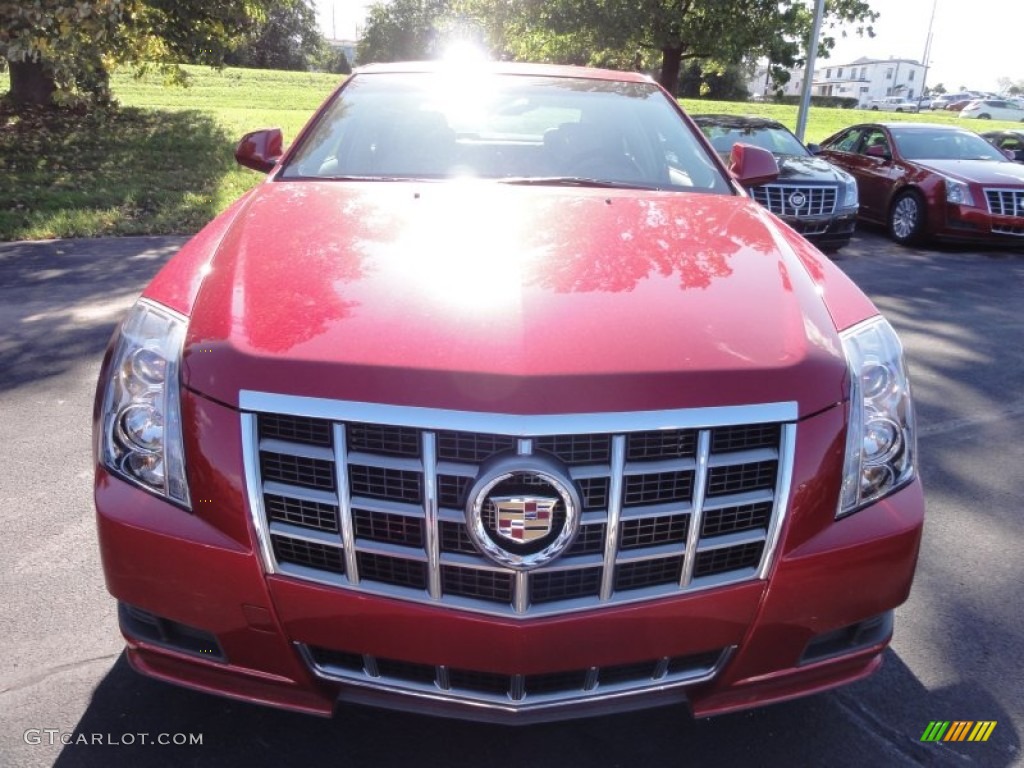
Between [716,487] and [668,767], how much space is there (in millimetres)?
824

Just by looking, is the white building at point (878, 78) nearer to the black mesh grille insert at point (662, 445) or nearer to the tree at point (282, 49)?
the tree at point (282, 49)

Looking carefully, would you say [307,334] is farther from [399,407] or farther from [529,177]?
[529,177]

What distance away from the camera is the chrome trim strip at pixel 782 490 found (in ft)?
6.49

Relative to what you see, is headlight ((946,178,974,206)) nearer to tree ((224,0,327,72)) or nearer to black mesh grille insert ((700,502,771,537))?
black mesh grille insert ((700,502,771,537))

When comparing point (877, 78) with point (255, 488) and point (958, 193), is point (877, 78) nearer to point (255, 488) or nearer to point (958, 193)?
point (958, 193)

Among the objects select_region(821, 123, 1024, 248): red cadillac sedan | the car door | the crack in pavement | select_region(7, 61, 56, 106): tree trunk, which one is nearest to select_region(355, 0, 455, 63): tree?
select_region(7, 61, 56, 106): tree trunk

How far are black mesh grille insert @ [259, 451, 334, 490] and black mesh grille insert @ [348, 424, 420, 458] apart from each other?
0.25 feet

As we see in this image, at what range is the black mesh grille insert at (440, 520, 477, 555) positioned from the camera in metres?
1.89

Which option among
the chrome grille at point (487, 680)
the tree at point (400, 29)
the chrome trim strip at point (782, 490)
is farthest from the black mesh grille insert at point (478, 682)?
the tree at point (400, 29)

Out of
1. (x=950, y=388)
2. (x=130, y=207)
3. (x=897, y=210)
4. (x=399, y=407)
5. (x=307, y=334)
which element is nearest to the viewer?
(x=399, y=407)

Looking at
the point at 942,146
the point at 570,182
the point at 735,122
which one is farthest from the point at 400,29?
the point at 570,182

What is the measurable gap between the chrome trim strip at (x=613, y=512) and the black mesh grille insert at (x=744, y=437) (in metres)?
0.21

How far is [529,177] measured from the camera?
3.44 meters

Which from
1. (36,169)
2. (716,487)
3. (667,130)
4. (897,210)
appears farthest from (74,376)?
(897,210)
